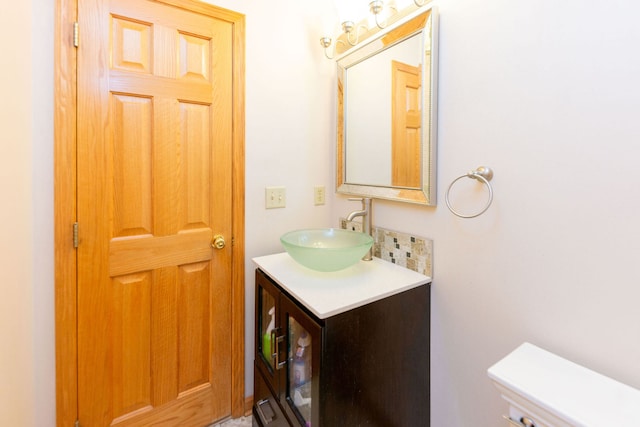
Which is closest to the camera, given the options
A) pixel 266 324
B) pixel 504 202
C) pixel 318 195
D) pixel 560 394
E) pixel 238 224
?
pixel 560 394

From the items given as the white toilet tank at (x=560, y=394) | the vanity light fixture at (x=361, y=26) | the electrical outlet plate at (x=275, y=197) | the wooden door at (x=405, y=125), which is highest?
the vanity light fixture at (x=361, y=26)

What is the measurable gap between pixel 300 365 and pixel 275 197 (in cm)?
82

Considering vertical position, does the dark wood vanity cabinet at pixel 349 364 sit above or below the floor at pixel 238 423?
above

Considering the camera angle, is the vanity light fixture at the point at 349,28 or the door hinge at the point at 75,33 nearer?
the door hinge at the point at 75,33

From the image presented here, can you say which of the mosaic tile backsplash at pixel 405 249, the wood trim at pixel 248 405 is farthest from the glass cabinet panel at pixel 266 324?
the mosaic tile backsplash at pixel 405 249

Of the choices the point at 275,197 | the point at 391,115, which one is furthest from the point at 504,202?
the point at 275,197

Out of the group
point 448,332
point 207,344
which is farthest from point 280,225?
point 448,332

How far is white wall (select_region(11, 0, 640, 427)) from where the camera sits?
767 mm

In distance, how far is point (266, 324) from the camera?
4.59ft

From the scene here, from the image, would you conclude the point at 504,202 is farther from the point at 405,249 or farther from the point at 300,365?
the point at 300,365

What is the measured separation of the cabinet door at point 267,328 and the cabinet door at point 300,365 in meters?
0.06

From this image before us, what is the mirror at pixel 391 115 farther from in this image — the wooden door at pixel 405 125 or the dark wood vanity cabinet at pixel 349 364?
the dark wood vanity cabinet at pixel 349 364

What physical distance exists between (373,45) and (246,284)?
1295 millimetres

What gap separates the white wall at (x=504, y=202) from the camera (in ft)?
2.52
